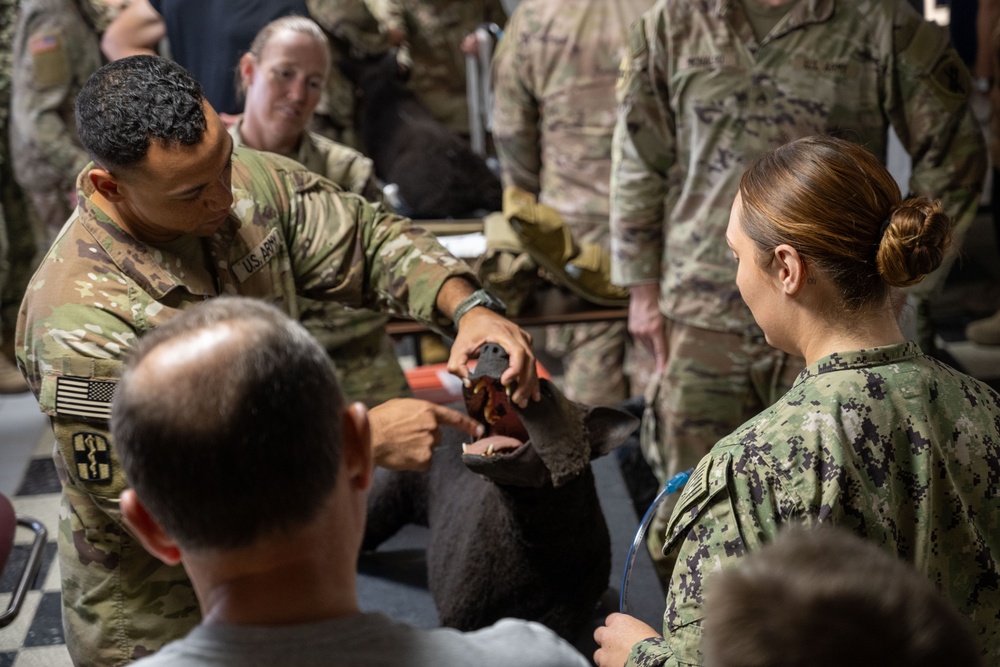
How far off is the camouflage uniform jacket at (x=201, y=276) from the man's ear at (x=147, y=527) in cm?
61

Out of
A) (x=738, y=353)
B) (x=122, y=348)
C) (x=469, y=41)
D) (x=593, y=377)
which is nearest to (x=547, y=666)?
(x=122, y=348)

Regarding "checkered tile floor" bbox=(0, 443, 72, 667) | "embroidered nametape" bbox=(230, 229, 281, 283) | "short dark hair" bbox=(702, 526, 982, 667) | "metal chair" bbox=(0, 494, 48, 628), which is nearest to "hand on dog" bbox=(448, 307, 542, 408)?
"embroidered nametape" bbox=(230, 229, 281, 283)

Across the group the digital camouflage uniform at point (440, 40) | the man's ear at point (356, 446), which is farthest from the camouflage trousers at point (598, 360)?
the man's ear at point (356, 446)

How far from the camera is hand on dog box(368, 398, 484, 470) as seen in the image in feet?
5.88

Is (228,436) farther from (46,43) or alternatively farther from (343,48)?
(343,48)

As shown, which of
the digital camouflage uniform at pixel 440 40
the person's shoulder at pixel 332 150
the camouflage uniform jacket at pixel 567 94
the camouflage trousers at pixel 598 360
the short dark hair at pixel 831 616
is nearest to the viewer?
the short dark hair at pixel 831 616

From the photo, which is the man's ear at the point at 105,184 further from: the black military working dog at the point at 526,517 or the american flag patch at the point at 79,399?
the black military working dog at the point at 526,517

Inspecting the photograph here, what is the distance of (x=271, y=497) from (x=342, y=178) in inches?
80.5

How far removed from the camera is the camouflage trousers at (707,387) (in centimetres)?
279

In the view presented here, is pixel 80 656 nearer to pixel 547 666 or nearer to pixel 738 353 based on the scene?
pixel 547 666

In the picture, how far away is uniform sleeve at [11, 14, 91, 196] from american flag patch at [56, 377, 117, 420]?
249 centimetres

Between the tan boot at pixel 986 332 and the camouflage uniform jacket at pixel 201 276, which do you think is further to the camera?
the tan boot at pixel 986 332

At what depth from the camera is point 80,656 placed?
1.85 m

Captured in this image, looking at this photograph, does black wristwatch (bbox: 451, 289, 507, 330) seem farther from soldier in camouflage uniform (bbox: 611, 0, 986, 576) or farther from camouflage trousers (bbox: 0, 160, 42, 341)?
camouflage trousers (bbox: 0, 160, 42, 341)
